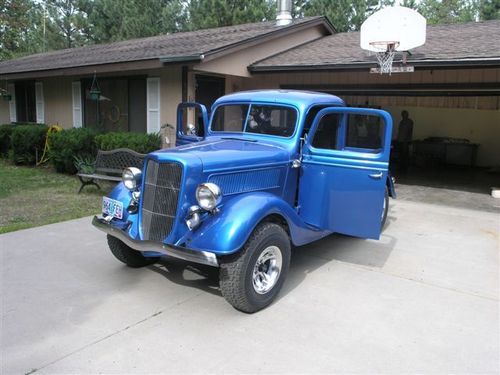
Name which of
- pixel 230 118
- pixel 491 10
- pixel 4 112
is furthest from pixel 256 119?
pixel 491 10

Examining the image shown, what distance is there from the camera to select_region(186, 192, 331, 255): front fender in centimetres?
338

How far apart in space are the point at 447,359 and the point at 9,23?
12.6 metres

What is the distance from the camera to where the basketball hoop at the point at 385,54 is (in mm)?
8219

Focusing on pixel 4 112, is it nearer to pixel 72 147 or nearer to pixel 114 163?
pixel 72 147

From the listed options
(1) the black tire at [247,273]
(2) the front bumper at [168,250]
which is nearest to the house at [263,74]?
(2) the front bumper at [168,250]

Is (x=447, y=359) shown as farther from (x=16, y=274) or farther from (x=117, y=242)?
(x=16, y=274)

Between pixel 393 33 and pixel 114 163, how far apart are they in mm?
5729

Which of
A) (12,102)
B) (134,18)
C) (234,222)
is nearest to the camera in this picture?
(234,222)

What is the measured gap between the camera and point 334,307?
3828 millimetres

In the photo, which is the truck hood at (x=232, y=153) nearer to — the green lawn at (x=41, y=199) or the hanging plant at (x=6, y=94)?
the green lawn at (x=41, y=199)

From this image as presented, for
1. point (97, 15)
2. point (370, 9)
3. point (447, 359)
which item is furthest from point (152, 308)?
point (97, 15)

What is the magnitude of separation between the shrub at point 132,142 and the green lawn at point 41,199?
0.89 metres

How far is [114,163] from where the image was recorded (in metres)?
8.06

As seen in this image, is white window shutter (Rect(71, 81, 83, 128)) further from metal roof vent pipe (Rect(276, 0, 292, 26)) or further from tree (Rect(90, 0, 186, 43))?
tree (Rect(90, 0, 186, 43))
